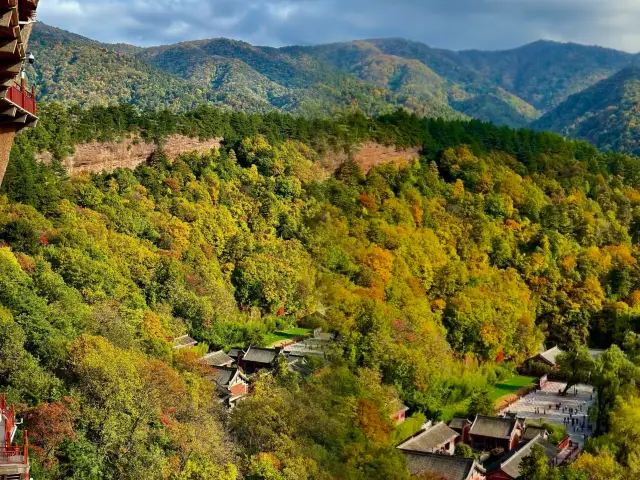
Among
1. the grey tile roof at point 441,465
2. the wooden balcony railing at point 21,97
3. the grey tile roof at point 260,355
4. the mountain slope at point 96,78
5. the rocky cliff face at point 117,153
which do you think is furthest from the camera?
the mountain slope at point 96,78

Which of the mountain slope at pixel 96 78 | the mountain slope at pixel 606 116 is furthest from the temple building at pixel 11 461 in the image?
the mountain slope at pixel 606 116

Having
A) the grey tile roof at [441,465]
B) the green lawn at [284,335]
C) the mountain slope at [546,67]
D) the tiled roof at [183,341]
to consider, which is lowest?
the grey tile roof at [441,465]

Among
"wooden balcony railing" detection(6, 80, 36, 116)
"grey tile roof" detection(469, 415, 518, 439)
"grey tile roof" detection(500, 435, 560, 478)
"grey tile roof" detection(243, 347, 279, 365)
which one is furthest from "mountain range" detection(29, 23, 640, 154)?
"wooden balcony railing" detection(6, 80, 36, 116)

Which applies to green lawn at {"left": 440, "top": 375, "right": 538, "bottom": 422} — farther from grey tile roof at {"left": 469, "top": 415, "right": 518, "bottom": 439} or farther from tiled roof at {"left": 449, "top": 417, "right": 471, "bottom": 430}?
grey tile roof at {"left": 469, "top": 415, "right": 518, "bottom": 439}

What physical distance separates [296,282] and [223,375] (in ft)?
21.6

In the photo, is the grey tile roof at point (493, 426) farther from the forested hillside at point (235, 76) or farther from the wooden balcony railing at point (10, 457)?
the forested hillside at point (235, 76)

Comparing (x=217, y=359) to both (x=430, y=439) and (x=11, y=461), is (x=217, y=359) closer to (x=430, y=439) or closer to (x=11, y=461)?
(x=430, y=439)

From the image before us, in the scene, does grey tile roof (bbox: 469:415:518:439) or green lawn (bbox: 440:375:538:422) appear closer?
grey tile roof (bbox: 469:415:518:439)

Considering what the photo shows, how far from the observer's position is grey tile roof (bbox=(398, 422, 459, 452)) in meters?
23.4

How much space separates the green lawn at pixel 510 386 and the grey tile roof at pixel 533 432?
377cm

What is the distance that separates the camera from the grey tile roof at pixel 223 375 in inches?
937

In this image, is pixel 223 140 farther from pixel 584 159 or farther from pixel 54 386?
pixel 584 159

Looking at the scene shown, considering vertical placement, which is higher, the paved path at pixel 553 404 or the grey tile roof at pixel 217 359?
the grey tile roof at pixel 217 359

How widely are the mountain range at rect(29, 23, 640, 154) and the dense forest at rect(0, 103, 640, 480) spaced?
775 centimetres
